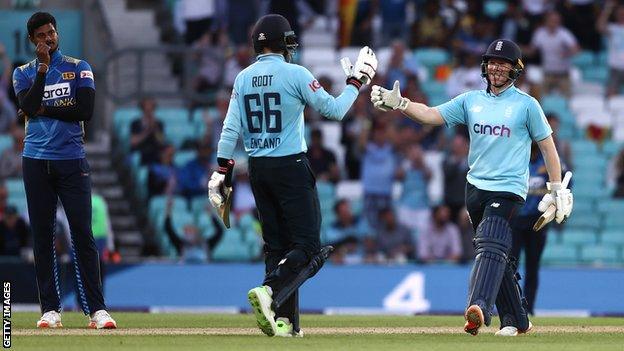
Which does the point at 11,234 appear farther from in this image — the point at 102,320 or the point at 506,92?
the point at 506,92

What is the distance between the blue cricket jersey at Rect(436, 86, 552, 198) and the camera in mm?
10875

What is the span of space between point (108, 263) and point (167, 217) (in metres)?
1.71

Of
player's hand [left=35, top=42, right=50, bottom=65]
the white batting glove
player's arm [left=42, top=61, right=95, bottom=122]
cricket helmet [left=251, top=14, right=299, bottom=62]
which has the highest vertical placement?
cricket helmet [left=251, top=14, right=299, bottom=62]

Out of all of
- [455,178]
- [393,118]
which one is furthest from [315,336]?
[393,118]

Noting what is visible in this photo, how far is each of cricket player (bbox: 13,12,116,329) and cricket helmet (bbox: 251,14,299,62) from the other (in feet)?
4.53

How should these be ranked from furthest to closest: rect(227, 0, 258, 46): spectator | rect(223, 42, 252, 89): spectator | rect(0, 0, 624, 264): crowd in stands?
1. rect(227, 0, 258, 46): spectator
2. rect(223, 42, 252, 89): spectator
3. rect(0, 0, 624, 264): crowd in stands

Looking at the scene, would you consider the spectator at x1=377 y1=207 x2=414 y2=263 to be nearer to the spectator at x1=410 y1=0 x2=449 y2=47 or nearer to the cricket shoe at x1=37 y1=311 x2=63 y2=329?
the spectator at x1=410 y1=0 x2=449 y2=47

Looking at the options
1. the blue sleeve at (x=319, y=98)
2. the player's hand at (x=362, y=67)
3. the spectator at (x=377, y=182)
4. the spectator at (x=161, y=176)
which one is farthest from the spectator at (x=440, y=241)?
the blue sleeve at (x=319, y=98)

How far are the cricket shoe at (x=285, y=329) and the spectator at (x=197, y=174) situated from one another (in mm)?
9539

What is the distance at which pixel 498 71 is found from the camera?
1102 centimetres

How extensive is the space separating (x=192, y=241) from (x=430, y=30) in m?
5.83

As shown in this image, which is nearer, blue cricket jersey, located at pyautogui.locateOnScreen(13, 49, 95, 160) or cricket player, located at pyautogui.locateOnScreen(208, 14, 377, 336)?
cricket player, located at pyautogui.locateOnScreen(208, 14, 377, 336)

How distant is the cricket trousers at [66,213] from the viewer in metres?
11.4

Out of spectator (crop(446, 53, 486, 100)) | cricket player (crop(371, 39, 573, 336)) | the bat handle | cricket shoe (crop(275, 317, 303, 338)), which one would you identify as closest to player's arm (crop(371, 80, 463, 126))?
cricket player (crop(371, 39, 573, 336))
